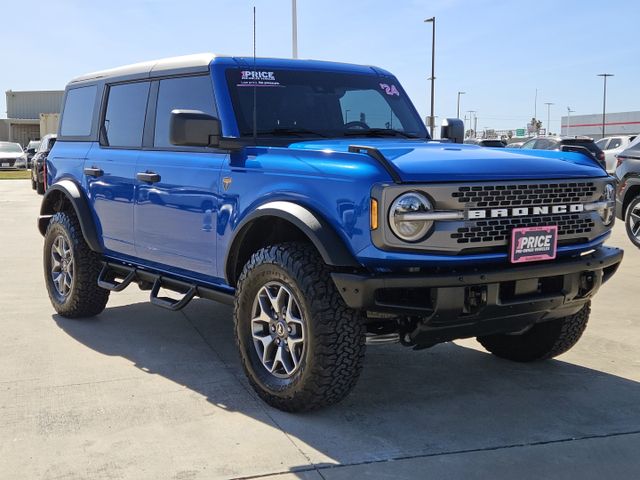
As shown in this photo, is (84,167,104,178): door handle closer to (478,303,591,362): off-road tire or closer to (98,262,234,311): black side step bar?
(98,262,234,311): black side step bar

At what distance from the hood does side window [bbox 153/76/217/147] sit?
761 mm

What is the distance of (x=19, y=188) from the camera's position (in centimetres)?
2255

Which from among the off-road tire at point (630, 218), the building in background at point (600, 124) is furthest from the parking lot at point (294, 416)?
the building in background at point (600, 124)

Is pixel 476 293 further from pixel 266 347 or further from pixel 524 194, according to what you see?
pixel 266 347

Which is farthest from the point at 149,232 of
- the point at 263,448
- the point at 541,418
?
the point at 541,418

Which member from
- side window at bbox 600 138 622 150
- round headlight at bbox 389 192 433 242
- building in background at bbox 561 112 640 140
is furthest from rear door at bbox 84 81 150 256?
building in background at bbox 561 112 640 140

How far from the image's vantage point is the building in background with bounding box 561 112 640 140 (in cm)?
8069

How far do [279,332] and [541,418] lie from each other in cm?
147

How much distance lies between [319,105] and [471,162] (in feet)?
5.07

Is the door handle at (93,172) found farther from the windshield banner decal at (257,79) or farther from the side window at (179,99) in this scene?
the windshield banner decal at (257,79)

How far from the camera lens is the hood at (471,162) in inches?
140

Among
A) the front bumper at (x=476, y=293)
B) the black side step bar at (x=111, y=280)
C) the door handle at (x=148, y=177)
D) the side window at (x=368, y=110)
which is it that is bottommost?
the black side step bar at (x=111, y=280)

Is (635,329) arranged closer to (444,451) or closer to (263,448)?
(444,451)

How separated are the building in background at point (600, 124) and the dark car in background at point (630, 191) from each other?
69940 millimetres
